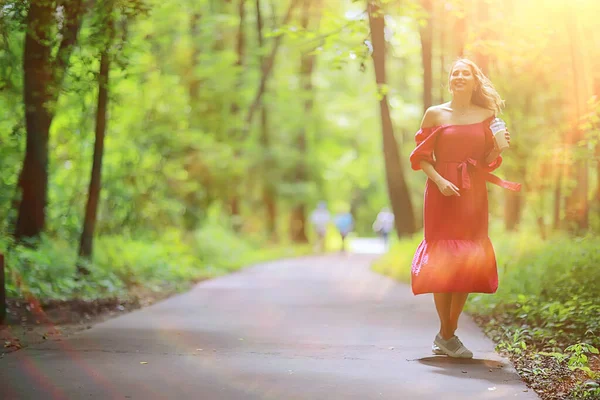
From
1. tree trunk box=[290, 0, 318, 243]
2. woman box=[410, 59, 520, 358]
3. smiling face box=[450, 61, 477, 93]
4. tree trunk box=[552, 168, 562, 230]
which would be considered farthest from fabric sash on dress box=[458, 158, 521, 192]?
tree trunk box=[290, 0, 318, 243]

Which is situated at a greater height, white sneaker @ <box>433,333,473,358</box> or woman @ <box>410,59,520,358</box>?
woman @ <box>410,59,520,358</box>

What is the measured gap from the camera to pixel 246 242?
3023 cm

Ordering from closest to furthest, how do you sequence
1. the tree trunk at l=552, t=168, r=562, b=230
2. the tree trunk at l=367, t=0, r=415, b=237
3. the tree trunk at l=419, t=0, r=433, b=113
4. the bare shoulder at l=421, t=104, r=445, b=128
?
1. the bare shoulder at l=421, t=104, r=445, b=128
2. the tree trunk at l=419, t=0, r=433, b=113
3. the tree trunk at l=367, t=0, r=415, b=237
4. the tree trunk at l=552, t=168, r=562, b=230

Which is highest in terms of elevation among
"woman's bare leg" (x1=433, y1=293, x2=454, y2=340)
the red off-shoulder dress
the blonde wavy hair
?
the blonde wavy hair

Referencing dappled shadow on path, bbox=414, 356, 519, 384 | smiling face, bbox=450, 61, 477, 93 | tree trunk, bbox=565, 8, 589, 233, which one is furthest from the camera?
tree trunk, bbox=565, 8, 589, 233

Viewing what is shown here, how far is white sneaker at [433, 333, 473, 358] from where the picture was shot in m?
7.34

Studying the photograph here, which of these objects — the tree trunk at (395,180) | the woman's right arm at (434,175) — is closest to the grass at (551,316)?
the woman's right arm at (434,175)

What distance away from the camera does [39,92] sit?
12.3 meters

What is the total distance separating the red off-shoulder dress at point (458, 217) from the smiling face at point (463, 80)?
0.30m

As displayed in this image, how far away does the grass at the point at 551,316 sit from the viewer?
6.64 meters

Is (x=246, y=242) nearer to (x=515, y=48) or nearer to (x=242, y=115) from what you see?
(x=242, y=115)

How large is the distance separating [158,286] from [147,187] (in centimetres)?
476

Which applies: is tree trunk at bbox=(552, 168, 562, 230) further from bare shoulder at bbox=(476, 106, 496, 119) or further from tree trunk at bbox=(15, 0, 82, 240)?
bare shoulder at bbox=(476, 106, 496, 119)

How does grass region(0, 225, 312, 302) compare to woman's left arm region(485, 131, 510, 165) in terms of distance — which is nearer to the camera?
woman's left arm region(485, 131, 510, 165)
